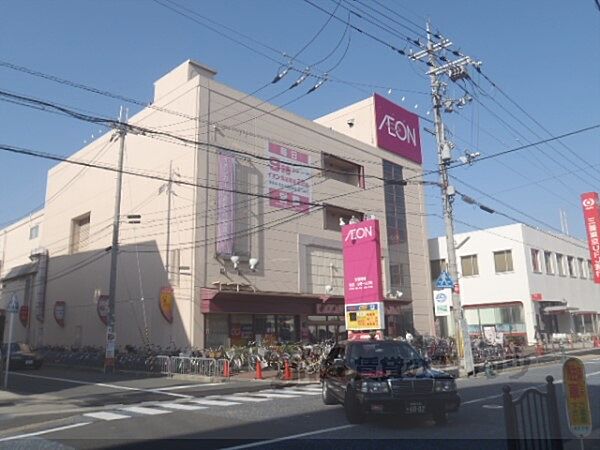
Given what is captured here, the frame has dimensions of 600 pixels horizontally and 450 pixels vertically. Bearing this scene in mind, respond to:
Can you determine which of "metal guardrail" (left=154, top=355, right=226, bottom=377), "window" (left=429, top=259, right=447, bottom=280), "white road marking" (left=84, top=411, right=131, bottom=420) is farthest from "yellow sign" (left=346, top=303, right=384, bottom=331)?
A: "window" (left=429, top=259, right=447, bottom=280)

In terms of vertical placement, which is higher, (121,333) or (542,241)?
(542,241)

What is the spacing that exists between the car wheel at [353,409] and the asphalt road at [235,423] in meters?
0.18

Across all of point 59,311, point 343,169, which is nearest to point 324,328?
point 343,169

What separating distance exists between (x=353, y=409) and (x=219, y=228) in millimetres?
19528

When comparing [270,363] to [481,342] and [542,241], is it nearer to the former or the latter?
[481,342]

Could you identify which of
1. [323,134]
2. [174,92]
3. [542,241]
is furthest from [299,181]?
[542,241]

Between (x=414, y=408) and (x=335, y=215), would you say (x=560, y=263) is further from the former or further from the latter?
(x=414, y=408)

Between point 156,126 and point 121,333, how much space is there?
1244cm

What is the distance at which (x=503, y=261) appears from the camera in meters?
43.8

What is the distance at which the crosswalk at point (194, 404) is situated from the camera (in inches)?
483

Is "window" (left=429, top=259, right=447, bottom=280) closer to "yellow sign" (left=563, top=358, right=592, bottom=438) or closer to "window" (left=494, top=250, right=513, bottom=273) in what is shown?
"window" (left=494, top=250, right=513, bottom=273)

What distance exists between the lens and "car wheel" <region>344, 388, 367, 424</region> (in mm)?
9844

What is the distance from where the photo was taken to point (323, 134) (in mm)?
36312

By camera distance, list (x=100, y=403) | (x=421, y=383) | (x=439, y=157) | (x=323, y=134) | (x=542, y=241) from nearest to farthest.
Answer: (x=421, y=383) → (x=100, y=403) → (x=439, y=157) → (x=323, y=134) → (x=542, y=241)
